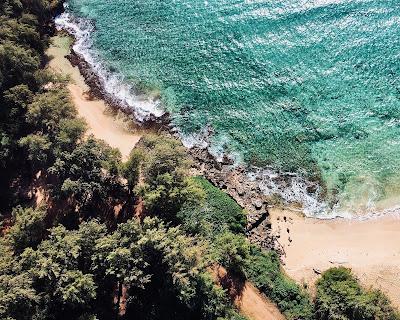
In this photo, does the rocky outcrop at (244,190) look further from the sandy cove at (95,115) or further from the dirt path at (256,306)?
the sandy cove at (95,115)

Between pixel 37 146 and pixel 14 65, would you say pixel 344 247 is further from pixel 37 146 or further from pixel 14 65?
pixel 14 65

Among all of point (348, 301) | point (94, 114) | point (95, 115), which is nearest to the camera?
point (348, 301)

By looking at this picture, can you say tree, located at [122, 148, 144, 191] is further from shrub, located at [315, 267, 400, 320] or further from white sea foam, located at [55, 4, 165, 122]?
shrub, located at [315, 267, 400, 320]

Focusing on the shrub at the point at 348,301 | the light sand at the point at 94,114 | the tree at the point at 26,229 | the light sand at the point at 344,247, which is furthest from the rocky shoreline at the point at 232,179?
the tree at the point at 26,229

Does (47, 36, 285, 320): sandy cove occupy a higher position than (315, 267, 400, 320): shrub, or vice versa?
(47, 36, 285, 320): sandy cove

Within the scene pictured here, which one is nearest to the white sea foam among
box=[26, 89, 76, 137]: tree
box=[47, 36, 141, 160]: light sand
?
box=[47, 36, 141, 160]: light sand

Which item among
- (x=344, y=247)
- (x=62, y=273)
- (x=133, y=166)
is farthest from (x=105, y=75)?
(x=344, y=247)
